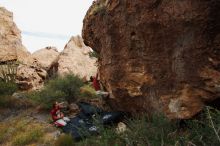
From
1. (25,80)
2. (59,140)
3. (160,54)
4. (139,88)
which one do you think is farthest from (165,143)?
(25,80)

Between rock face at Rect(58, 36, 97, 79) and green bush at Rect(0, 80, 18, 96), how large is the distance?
2781mm

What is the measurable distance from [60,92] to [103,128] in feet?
22.2

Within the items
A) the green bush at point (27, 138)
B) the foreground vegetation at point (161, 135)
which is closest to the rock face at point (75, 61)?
the green bush at point (27, 138)

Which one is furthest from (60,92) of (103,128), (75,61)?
(103,128)

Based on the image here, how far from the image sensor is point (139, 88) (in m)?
8.14

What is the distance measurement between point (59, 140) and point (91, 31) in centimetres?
354

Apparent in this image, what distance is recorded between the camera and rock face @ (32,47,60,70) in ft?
66.8

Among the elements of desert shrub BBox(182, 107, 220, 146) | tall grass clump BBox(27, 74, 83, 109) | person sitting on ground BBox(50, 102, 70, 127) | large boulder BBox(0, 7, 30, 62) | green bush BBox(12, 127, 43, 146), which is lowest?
green bush BBox(12, 127, 43, 146)

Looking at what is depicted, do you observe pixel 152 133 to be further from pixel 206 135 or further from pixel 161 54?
pixel 161 54

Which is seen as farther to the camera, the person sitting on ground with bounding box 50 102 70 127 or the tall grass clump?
the tall grass clump

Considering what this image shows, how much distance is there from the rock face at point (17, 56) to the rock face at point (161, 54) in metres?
8.51

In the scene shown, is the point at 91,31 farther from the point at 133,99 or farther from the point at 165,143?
the point at 165,143

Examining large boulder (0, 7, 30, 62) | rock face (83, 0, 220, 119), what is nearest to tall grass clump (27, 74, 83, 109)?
rock face (83, 0, 220, 119)

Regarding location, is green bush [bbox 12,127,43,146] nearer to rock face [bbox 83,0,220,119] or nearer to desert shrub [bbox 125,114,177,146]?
rock face [bbox 83,0,220,119]
